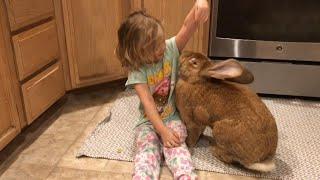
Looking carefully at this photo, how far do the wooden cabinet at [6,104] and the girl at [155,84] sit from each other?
1.37 feet

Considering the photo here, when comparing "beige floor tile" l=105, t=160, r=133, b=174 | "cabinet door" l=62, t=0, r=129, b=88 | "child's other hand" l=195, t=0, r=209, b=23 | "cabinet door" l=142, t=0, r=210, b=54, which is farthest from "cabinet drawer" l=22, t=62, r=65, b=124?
"child's other hand" l=195, t=0, r=209, b=23

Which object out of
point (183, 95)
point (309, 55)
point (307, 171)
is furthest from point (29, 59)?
point (309, 55)

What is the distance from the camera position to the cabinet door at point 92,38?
1.69 meters

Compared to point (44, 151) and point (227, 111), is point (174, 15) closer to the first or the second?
point (227, 111)

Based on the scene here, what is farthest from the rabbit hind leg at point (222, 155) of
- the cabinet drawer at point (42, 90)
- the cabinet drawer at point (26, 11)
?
the cabinet drawer at point (26, 11)

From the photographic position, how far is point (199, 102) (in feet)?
4.15

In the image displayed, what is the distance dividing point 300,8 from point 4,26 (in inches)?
49.3

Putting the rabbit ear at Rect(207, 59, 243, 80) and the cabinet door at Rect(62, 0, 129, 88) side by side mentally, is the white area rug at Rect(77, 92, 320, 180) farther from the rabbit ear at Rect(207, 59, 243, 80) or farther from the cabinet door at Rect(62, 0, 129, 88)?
the rabbit ear at Rect(207, 59, 243, 80)

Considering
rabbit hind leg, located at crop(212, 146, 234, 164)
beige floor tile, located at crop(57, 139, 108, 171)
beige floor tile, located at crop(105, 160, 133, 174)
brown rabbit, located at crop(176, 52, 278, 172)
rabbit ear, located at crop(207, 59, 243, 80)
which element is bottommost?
beige floor tile, located at crop(57, 139, 108, 171)

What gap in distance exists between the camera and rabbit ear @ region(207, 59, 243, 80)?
3.92 feet

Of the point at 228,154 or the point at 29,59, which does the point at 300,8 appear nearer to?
the point at 228,154

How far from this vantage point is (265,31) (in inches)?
68.0

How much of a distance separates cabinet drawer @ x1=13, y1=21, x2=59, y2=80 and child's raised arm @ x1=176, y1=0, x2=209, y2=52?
583 millimetres

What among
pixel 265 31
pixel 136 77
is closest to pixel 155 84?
pixel 136 77
